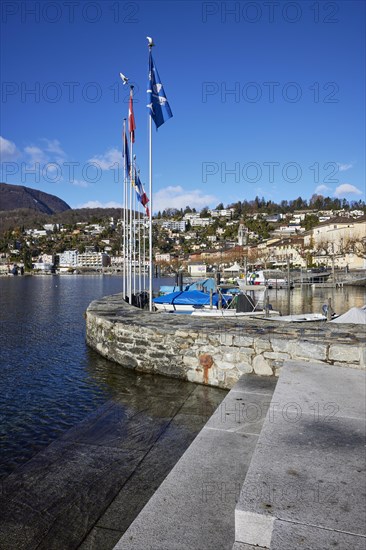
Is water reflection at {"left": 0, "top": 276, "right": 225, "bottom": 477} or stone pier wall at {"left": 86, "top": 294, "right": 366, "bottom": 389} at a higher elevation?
stone pier wall at {"left": 86, "top": 294, "right": 366, "bottom": 389}

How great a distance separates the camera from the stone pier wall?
756 centimetres

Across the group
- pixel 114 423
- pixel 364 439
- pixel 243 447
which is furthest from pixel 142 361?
pixel 364 439

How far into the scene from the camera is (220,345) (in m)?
8.48

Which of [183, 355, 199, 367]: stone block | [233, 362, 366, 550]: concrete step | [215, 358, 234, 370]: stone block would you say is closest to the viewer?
[233, 362, 366, 550]: concrete step

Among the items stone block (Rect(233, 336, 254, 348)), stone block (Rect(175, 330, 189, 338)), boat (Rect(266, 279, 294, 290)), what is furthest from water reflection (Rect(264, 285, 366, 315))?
stone block (Rect(233, 336, 254, 348))

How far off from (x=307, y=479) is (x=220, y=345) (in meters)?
5.26

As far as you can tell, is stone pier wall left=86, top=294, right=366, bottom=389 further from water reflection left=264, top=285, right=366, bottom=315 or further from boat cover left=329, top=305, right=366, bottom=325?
water reflection left=264, top=285, right=366, bottom=315

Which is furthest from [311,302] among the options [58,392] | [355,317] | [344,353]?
[58,392]

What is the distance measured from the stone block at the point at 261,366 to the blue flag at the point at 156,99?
8502mm

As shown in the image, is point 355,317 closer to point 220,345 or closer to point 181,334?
point 220,345

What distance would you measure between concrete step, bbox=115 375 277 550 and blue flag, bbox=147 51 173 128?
10.4 metres

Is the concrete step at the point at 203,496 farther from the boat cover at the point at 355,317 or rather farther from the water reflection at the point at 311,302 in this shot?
the water reflection at the point at 311,302

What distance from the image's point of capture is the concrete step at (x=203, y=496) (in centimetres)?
302

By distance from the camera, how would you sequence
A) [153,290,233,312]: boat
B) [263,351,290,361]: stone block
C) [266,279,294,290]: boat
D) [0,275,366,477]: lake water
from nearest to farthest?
1. [0,275,366,477]: lake water
2. [263,351,290,361]: stone block
3. [153,290,233,312]: boat
4. [266,279,294,290]: boat
